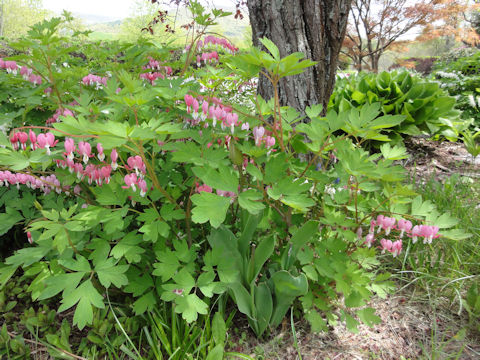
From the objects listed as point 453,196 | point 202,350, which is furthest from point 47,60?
point 453,196

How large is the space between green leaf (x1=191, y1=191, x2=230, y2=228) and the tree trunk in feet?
5.29

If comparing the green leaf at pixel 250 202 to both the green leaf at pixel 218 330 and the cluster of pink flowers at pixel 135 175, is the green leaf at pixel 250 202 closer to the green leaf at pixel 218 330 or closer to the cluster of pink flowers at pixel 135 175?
the cluster of pink flowers at pixel 135 175

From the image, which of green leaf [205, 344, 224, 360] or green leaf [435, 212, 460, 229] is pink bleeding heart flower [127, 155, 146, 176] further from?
green leaf [435, 212, 460, 229]

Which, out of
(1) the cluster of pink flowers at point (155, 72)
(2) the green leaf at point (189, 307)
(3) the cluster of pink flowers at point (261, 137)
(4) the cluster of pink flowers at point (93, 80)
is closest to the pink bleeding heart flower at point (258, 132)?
(3) the cluster of pink flowers at point (261, 137)

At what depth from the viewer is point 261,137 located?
1449 millimetres

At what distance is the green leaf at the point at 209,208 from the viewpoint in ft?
3.75

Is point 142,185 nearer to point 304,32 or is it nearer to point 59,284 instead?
point 59,284

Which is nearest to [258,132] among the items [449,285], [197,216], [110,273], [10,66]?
[197,216]

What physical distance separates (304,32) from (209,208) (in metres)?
1.93

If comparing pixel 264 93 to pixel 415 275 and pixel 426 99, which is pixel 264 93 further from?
pixel 426 99

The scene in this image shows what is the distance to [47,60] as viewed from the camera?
181 cm

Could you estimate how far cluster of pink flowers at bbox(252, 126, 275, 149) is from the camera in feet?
4.57

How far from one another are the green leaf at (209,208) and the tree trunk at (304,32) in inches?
63.5

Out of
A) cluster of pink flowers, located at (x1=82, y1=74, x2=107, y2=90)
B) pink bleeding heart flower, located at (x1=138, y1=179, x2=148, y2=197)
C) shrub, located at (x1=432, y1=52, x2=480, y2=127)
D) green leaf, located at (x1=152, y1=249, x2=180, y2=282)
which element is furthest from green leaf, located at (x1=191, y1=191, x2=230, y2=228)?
shrub, located at (x1=432, y1=52, x2=480, y2=127)
